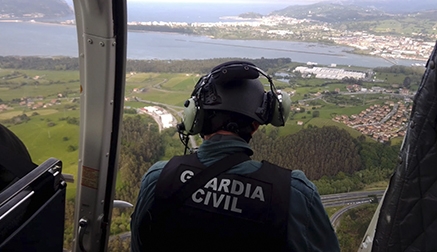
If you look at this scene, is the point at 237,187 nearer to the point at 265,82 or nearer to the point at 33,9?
the point at 265,82

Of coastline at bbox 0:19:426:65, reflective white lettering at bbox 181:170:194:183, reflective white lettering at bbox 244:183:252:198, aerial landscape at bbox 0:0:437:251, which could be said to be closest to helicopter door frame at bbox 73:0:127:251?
aerial landscape at bbox 0:0:437:251

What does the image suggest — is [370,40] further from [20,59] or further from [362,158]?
[20,59]

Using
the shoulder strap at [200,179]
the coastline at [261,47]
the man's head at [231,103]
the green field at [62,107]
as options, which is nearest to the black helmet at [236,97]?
the man's head at [231,103]

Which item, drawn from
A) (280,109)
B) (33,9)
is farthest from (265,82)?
(33,9)

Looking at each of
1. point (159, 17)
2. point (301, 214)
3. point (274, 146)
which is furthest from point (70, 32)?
point (301, 214)

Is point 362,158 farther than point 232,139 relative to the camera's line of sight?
Yes

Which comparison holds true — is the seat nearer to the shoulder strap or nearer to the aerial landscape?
the shoulder strap
